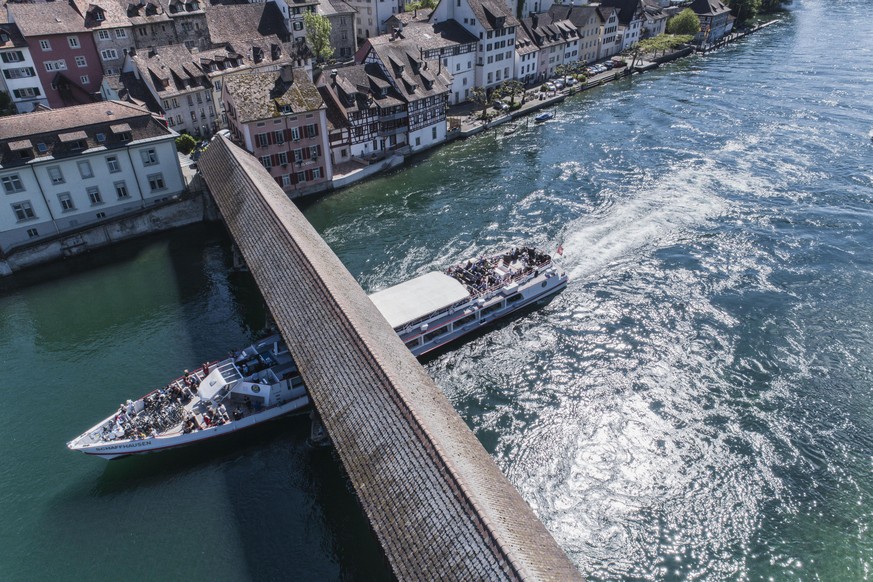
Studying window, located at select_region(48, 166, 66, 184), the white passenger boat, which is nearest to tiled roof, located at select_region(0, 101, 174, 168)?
window, located at select_region(48, 166, 66, 184)

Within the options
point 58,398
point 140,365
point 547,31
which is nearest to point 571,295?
point 140,365

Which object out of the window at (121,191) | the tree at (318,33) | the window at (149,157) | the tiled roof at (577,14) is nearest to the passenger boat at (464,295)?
the window at (149,157)

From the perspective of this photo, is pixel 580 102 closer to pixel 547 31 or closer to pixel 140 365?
pixel 547 31

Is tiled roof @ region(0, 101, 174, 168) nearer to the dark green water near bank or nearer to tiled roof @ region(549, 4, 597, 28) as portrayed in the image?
the dark green water near bank

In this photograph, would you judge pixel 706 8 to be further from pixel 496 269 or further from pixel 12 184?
pixel 12 184

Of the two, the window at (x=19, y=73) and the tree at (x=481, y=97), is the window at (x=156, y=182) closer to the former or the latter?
the window at (x=19, y=73)
